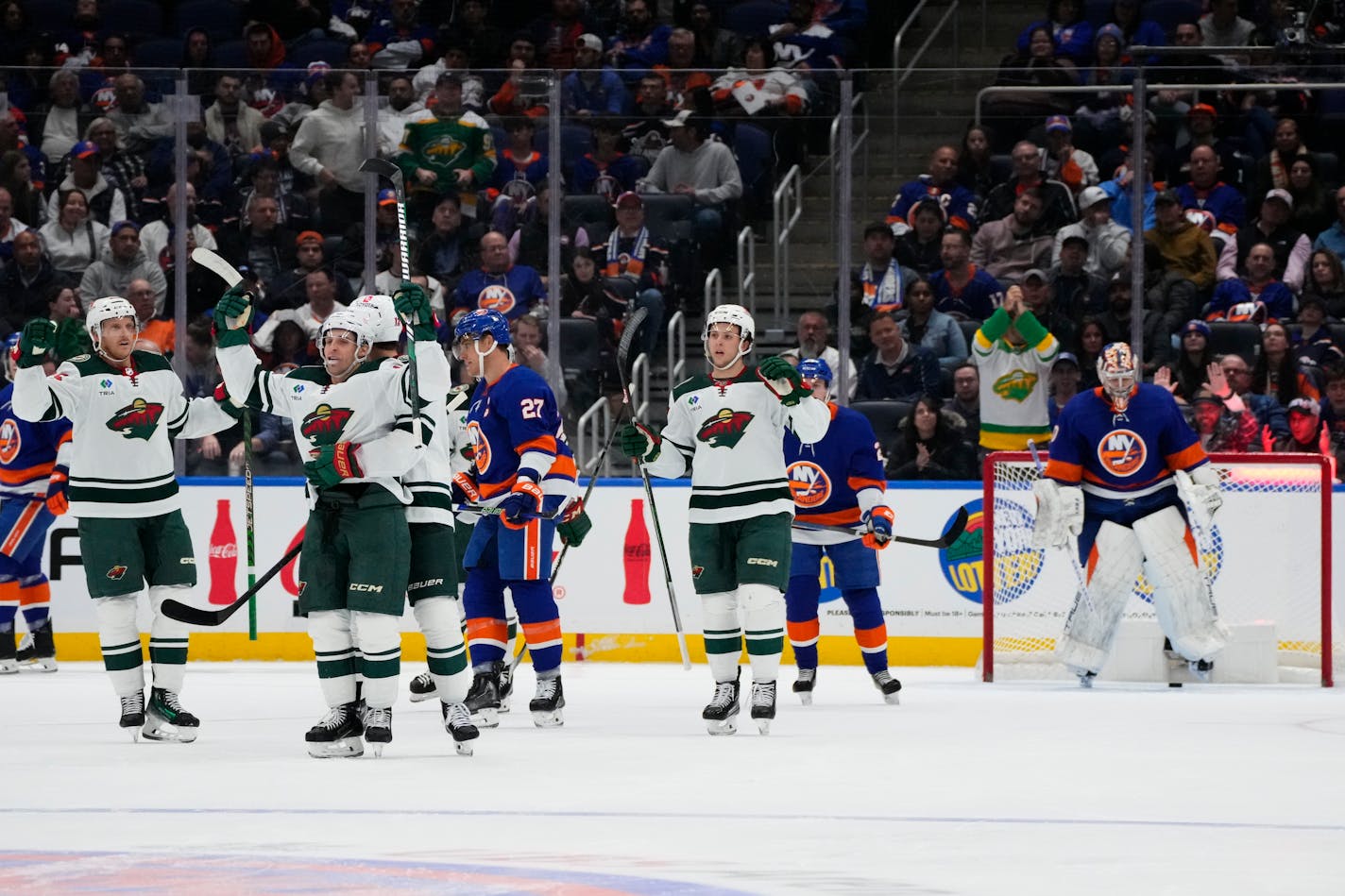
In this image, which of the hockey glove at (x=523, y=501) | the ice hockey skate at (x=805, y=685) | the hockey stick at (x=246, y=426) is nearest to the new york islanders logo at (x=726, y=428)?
the hockey glove at (x=523, y=501)

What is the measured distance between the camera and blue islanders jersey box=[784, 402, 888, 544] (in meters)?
7.71

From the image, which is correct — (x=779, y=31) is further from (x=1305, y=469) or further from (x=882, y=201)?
(x=1305, y=469)

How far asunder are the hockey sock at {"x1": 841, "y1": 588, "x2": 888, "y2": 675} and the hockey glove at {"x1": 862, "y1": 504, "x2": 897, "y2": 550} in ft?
0.92

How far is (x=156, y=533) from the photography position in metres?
6.30

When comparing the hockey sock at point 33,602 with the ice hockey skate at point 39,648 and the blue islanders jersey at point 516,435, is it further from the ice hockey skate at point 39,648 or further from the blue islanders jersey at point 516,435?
the blue islanders jersey at point 516,435

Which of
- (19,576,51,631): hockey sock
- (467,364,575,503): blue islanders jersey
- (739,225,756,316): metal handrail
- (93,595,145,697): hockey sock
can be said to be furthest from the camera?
(739,225,756,316): metal handrail

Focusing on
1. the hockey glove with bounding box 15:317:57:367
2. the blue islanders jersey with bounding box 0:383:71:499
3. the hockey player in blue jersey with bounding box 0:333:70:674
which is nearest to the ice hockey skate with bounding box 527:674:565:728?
the hockey glove with bounding box 15:317:57:367

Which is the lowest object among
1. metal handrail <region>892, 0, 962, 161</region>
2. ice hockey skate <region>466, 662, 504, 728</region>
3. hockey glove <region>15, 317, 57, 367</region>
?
ice hockey skate <region>466, 662, 504, 728</region>

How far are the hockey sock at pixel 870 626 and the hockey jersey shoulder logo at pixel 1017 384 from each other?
1925 millimetres

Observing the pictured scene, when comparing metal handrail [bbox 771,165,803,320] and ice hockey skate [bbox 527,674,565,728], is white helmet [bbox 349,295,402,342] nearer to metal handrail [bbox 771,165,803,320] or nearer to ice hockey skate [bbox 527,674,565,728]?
ice hockey skate [bbox 527,674,565,728]

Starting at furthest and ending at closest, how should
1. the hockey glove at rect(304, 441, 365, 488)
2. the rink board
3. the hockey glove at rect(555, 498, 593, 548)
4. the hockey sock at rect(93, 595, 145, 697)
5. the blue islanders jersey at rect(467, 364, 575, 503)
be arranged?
the rink board
the hockey glove at rect(555, 498, 593, 548)
the blue islanders jersey at rect(467, 364, 575, 503)
the hockey sock at rect(93, 595, 145, 697)
the hockey glove at rect(304, 441, 365, 488)

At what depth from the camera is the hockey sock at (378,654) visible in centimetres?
560

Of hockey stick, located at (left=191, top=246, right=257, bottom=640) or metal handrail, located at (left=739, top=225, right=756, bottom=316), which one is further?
metal handrail, located at (left=739, top=225, right=756, bottom=316)

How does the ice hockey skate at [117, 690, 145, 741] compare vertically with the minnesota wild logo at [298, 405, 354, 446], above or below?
below
